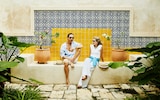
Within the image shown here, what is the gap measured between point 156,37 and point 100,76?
8.06ft

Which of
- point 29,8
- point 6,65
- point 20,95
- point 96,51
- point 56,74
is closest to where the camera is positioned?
point 6,65

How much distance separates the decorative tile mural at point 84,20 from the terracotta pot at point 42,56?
2.64ft

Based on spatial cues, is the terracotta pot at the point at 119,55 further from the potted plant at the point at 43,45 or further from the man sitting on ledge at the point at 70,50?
the potted plant at the point at 43,45

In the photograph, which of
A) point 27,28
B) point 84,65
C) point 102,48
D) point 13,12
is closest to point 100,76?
point 84,65

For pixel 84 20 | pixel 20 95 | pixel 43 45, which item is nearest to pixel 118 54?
pixel 84 20

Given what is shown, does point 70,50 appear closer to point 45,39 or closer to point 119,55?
point 45,39

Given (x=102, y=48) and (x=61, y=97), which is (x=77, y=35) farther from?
(x=61, y=97)

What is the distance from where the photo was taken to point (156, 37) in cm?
891

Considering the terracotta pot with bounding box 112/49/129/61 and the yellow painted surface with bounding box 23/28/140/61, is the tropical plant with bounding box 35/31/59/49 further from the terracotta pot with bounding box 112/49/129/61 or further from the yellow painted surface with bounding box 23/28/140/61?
the terracotta pot with bounding box 112/49/129/61

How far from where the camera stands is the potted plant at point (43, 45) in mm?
8094

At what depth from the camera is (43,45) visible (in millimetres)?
8859

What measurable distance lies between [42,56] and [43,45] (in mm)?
833

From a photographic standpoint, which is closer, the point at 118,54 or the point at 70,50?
the point at 70,50

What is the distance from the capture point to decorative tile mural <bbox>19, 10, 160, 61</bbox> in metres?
8.82
